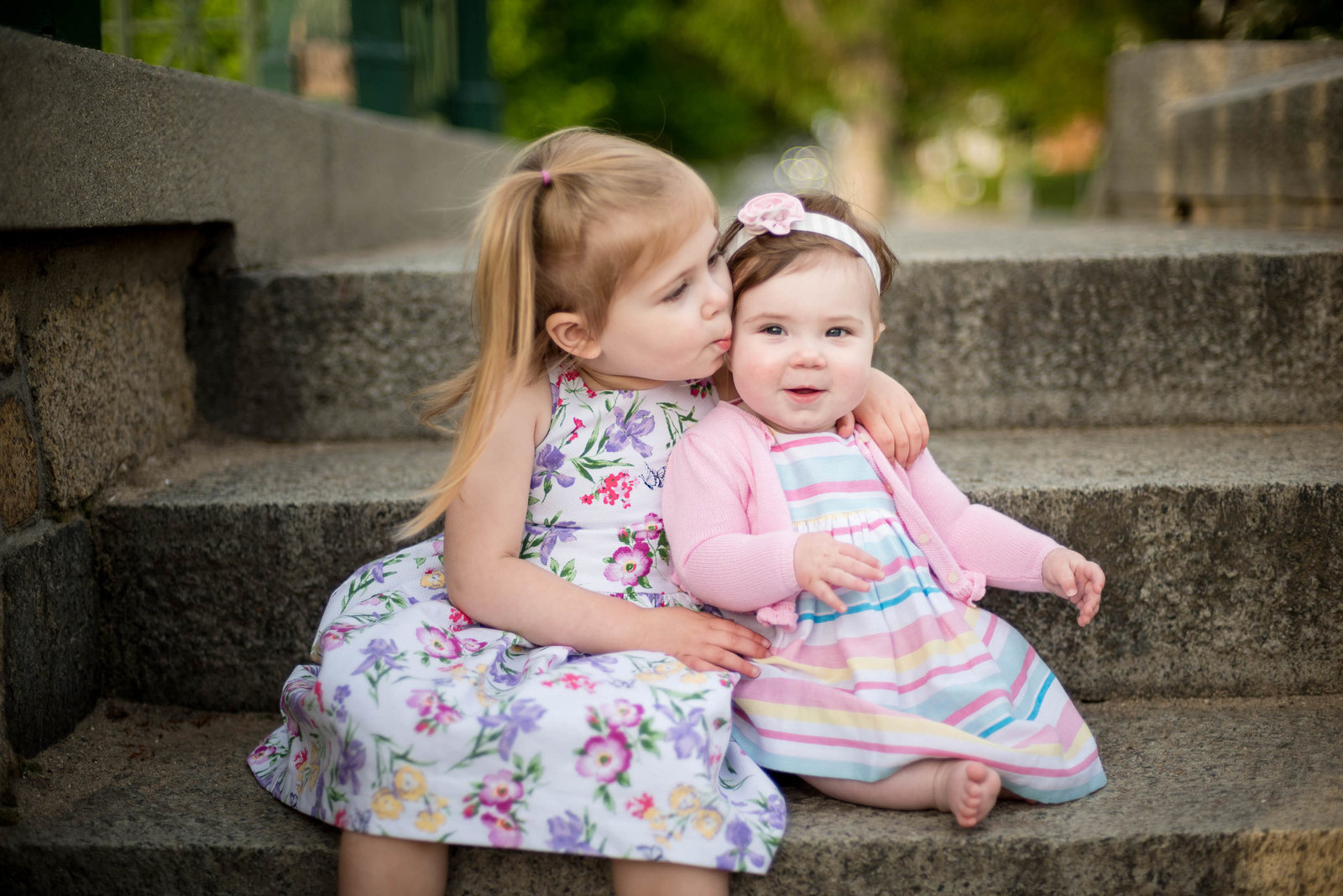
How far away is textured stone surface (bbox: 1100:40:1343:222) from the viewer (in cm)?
405

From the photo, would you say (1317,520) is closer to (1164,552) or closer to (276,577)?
(1164,552)

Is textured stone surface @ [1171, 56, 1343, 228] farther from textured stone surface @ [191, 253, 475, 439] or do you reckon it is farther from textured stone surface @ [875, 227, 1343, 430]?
textured stone surface @ [191, 253, 475, 439]

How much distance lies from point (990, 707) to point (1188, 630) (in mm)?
541

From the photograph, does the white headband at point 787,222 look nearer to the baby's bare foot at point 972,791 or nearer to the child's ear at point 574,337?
the child's ear at point 574,337

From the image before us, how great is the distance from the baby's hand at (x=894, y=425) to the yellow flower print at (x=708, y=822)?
65 centimetres

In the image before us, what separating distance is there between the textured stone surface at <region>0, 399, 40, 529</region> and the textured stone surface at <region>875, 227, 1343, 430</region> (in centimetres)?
161

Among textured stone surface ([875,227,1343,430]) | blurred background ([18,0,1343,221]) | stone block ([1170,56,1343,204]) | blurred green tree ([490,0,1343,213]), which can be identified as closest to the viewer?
textured stone surface ([875,227,1343,430])

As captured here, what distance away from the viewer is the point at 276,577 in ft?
5.96

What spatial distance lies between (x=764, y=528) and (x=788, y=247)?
0.44 m

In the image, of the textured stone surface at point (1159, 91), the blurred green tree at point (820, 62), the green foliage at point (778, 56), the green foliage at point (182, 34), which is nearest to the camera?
the green foliage at point (182, 34)

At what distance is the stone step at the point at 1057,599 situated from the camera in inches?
69.2

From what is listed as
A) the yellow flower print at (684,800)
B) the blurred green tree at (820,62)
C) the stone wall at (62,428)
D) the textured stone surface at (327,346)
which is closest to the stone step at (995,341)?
the textured stone surface at (327,346)

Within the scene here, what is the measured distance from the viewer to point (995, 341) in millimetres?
2211

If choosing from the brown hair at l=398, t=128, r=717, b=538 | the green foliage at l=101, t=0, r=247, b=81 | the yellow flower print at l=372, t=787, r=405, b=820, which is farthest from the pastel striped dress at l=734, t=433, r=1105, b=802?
the green foliage at l=101, t=0, r=247, b=81
